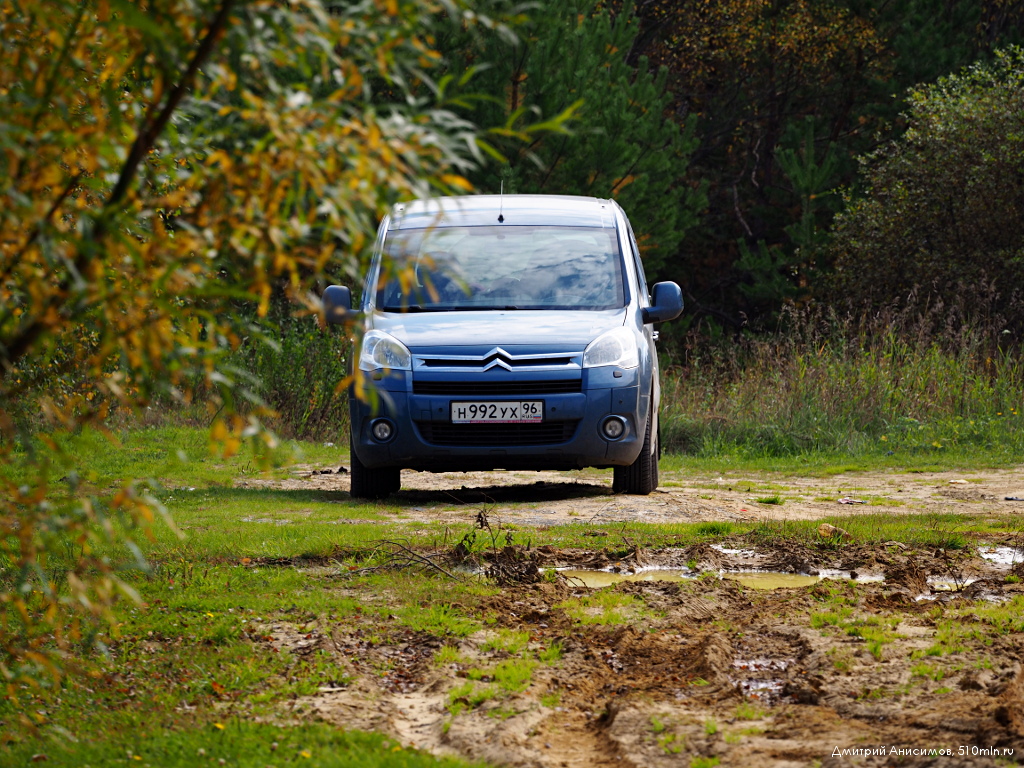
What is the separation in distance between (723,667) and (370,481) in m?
5.43

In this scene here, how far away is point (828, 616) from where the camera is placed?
572 cm

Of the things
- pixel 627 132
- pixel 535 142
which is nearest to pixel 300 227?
pixel 535 142

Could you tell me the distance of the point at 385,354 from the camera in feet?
31.0

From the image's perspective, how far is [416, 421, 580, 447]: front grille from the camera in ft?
30.7

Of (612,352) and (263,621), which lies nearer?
(263,621)

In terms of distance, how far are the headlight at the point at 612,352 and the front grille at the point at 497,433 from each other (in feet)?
1.54

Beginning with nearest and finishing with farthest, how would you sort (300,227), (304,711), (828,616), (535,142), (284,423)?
A: 1. (300,227)
2. (304,711)
3. (828,616)
4. (284,423)
5. (535,142)

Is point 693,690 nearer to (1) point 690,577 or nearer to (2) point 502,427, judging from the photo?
(1) point 690,577

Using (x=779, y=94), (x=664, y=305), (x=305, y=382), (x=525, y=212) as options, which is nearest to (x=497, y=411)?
(x=664, y=305)

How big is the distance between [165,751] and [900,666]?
8.67ft

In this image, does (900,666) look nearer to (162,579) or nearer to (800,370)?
(162,579)

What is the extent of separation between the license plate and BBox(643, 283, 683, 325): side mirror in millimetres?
1401

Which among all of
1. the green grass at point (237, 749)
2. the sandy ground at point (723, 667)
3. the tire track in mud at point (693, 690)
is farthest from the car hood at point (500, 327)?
the green grass at point (237, 749)

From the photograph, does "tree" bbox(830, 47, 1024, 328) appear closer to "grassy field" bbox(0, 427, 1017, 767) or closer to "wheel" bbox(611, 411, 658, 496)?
"wheel" bbox(611, 411, 658, 496)
